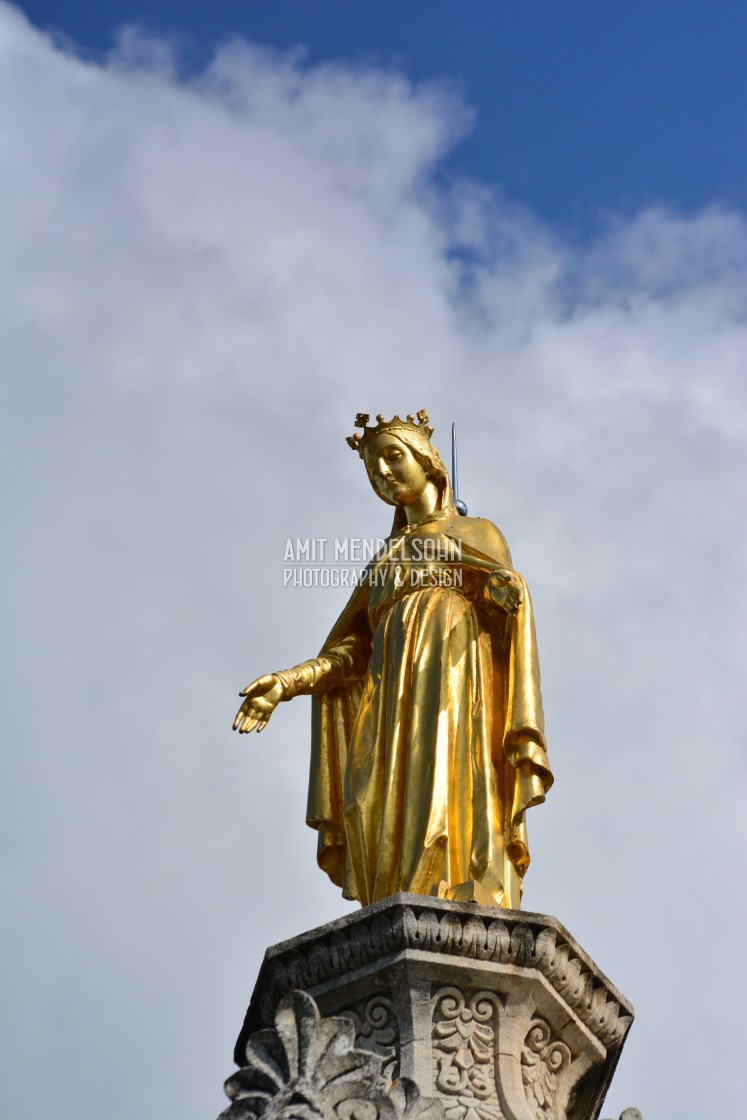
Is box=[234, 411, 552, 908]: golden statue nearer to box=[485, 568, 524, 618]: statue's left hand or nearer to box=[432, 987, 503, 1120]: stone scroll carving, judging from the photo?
box=[485, 568, 524, 618]: statue's left hand

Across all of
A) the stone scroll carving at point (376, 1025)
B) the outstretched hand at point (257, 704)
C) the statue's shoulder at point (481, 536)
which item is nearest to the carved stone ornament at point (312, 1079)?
the stone scroll carving at point (376, 1025)

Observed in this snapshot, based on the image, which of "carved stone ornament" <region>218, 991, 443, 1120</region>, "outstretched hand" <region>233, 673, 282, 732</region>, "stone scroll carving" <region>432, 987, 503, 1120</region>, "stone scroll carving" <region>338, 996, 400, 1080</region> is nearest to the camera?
"carved stone ornament" <region>218, 991, 443, 1120</region>

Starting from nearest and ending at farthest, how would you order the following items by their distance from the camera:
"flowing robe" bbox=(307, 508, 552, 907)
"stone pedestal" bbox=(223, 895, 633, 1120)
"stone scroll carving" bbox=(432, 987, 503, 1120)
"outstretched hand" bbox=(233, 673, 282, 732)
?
"stone pedestal" bbox=(223, 895, 633, 1120) < "stone scroll carving" bbox=(432, 987, 503, 1120) < "flowing robe" bbox=(307, 508, 552, 907) < "outstretched hand" bbox=(233, 673, 282, 732)

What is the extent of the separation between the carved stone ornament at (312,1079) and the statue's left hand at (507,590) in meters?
3.44

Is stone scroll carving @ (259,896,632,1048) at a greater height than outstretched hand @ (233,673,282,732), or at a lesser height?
lesser

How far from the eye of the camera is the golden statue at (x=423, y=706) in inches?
481

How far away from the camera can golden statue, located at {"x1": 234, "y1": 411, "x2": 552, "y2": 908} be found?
1221cm

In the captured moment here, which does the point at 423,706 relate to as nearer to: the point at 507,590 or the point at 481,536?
the point at 507,590

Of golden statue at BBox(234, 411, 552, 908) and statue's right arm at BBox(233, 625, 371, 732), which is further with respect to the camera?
statue's right arm at BBox(233, 625, 371, 732)

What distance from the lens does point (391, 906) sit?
1111 centimetres

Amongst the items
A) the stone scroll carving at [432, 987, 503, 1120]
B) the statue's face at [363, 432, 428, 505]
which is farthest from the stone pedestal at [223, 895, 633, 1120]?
the statue's face at [363, 432, 428, 505]

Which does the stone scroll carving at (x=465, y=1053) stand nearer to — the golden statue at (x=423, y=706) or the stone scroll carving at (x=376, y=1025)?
the stone scroll carving at (x=376, y=1025)

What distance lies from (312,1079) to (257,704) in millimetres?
3385

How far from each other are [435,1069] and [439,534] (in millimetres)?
4227
